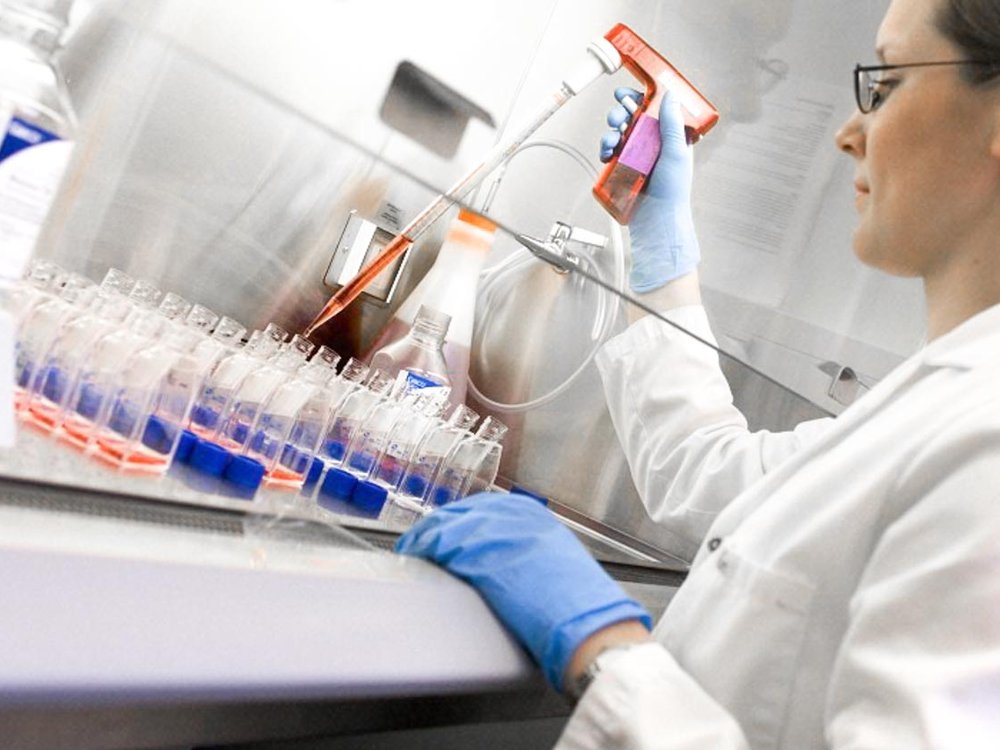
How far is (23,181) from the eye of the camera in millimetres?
832

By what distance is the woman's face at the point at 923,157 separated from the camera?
122cm

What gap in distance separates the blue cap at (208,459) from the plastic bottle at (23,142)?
10.1 inches

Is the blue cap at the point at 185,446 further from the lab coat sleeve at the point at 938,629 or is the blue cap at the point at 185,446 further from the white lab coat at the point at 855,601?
the lab coat sleeve at the point at 938,629

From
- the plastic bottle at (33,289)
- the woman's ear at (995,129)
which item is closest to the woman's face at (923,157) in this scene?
the woman's ear at (995,129)

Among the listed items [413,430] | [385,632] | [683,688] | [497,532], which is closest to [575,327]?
[413,430]

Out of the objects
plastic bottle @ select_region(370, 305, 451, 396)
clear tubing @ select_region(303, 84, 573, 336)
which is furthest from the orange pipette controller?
plastic bottle @ select_region(370, 305, 451, 396)

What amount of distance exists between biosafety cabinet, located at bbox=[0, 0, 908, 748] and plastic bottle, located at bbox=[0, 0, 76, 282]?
166 millimetres

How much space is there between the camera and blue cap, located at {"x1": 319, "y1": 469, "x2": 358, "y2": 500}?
49.9 inches

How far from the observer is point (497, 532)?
1142mm

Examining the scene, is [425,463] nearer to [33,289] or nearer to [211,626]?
[33,289]

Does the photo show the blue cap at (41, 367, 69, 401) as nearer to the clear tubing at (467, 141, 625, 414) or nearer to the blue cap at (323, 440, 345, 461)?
the blue cap at (323, 440, 345, 461)

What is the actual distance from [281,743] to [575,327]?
2.81 ft

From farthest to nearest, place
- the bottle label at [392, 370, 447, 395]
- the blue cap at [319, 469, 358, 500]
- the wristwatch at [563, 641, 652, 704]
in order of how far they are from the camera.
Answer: the bottle label at [392, 370, 447, 395]
the blue cap at [319, 469, 358, 500]
the wristwatch at [563, 641, 652, 704]

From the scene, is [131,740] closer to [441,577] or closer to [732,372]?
[441,577]
